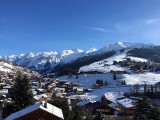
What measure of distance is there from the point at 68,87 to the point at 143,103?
117968 mm

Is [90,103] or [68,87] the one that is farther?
[68,87]

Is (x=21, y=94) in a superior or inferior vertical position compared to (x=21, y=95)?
superior

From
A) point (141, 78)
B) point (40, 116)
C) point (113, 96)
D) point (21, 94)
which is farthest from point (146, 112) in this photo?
point (141, 78)

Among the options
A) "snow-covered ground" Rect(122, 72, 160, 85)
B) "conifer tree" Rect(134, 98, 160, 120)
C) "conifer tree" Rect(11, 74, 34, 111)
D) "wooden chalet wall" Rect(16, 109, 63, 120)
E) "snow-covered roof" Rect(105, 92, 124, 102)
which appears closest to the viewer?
"wooden chalet wall" Rect(16, 109, 63, 120)

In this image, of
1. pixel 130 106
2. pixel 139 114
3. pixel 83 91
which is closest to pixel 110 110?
pixel 130 106

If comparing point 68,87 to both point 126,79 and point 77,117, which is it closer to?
point 126,79

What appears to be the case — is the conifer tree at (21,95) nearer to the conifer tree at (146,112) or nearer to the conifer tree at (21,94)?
the conifer tree at (21,94)

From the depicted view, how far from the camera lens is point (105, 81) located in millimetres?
181375

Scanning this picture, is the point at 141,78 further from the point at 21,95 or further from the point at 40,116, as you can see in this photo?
the point at 40,116

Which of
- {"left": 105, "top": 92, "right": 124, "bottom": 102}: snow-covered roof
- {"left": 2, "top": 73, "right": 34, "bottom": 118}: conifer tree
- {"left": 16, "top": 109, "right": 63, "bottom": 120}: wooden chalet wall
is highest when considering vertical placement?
{"left": 2, "top": 73, "right": 34, "bottom": 118}: conifer tree

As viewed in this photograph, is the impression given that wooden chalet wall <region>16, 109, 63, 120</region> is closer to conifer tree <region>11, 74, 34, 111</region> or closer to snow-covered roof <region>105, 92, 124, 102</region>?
conifer tree <region>11, 74, 34, 111</region>

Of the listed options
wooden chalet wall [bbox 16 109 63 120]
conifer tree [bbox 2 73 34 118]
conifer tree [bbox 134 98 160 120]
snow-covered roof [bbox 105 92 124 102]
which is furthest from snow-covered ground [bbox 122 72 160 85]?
wooden chalet wall [bbox 16 109 63 120]

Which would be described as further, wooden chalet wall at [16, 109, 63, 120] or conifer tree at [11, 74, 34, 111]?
conifer tree at [11, 74, 34, 111]

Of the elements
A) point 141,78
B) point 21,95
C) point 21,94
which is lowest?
point 21,95
